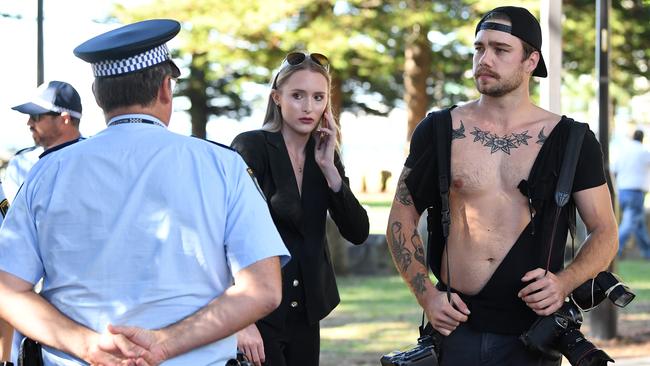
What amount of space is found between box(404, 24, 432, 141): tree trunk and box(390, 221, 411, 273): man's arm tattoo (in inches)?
645

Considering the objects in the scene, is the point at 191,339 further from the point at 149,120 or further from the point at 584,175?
the point at 584,175

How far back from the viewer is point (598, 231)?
4.42 metres

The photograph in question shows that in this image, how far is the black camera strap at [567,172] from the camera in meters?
4.29

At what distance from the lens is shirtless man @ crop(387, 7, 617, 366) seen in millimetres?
4348

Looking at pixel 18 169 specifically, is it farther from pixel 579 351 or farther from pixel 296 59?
pixel 579 351

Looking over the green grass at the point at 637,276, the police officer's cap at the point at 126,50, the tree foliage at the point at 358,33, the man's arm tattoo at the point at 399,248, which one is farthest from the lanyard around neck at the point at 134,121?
the tree foliage at the point at 358,33

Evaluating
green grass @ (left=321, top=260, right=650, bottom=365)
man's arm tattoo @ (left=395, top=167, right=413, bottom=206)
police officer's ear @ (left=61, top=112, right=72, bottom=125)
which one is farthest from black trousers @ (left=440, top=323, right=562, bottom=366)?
green grass @ (left=321, top=260, right=650, bottom=365)

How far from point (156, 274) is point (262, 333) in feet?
5.13

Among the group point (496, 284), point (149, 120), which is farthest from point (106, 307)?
point (496, 284)

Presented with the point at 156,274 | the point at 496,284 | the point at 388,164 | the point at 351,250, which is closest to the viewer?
the point at 156,274

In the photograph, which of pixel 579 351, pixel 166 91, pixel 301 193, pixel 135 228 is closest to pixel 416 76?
pixel 301 193

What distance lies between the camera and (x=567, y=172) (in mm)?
4305

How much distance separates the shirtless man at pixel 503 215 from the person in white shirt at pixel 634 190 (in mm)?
12511

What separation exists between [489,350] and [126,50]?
203 cm
